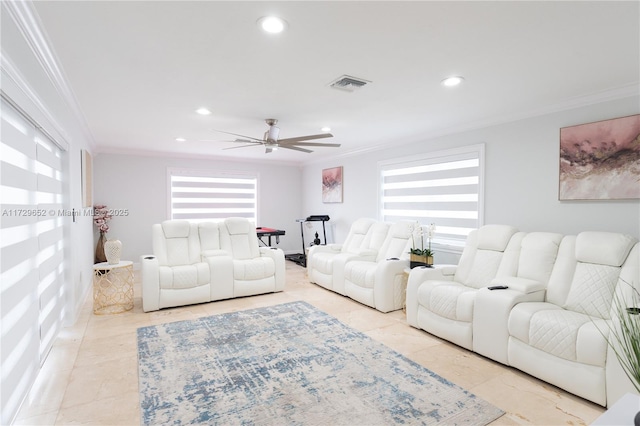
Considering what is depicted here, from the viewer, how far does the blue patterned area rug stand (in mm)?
2078

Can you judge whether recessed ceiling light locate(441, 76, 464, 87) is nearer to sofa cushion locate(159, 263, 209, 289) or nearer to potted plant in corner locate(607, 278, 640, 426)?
potted plant in corner locate(607, 278, 640, 426)

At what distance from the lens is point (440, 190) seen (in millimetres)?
4809

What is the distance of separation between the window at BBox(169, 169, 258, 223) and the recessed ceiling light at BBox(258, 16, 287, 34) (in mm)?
5532

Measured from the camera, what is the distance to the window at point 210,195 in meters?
6.98

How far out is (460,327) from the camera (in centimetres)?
304

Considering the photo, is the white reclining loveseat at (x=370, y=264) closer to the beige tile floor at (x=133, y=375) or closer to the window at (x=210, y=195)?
the beige tile floor at (x=133, y=375)

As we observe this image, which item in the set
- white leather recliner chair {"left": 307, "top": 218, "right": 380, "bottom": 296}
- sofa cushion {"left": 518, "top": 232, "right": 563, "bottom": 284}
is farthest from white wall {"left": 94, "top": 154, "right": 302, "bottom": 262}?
sofa cushion {"left": 518, "top": 232, "right": 563, "bottom": 284}

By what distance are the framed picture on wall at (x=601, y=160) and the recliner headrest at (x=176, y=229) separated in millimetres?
4556

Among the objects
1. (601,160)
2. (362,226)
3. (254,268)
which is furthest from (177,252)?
(601,160)

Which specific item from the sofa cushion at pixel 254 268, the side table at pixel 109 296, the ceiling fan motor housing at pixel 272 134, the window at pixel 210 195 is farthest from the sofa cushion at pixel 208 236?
the window at pixel 210 195

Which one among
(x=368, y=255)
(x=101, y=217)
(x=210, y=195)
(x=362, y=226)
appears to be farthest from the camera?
(x=210, y=195)

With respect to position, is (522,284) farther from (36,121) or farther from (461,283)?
(36,121)

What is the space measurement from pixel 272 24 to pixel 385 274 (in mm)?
2949

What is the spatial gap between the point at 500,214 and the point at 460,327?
1689 mm
